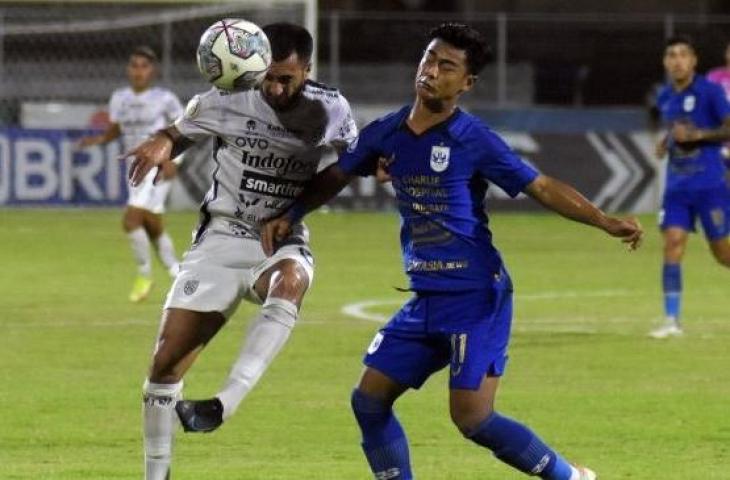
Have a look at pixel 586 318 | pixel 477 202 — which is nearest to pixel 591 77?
pixel 586 318

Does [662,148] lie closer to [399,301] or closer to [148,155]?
[399,301]

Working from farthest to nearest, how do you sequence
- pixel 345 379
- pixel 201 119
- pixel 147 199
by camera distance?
pixel 147 199 → pixel 345 379 → pixel 201 119

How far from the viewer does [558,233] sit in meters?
27.9

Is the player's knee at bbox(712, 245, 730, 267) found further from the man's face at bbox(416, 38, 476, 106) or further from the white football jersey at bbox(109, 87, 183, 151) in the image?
the man's face at bbox(416, 38, 476, 106)

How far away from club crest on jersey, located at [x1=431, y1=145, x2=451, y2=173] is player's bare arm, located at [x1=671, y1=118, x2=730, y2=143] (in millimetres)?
7537

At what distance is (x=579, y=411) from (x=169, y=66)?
69.5ft

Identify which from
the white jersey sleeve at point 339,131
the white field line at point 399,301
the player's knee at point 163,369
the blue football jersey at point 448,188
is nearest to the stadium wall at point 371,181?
the white field line at point 399,301

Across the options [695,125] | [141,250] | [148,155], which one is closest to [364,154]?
[148,155]

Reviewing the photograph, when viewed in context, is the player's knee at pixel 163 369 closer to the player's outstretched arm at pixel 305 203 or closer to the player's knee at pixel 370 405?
the player's outstretched arm at pixel 305 203

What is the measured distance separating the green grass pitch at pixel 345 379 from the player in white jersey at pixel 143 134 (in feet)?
1.98

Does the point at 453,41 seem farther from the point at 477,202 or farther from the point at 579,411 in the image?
the point at 579,411

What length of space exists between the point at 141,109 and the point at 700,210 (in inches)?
273

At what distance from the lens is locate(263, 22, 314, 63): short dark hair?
8.71 metres

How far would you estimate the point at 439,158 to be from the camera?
788cm
